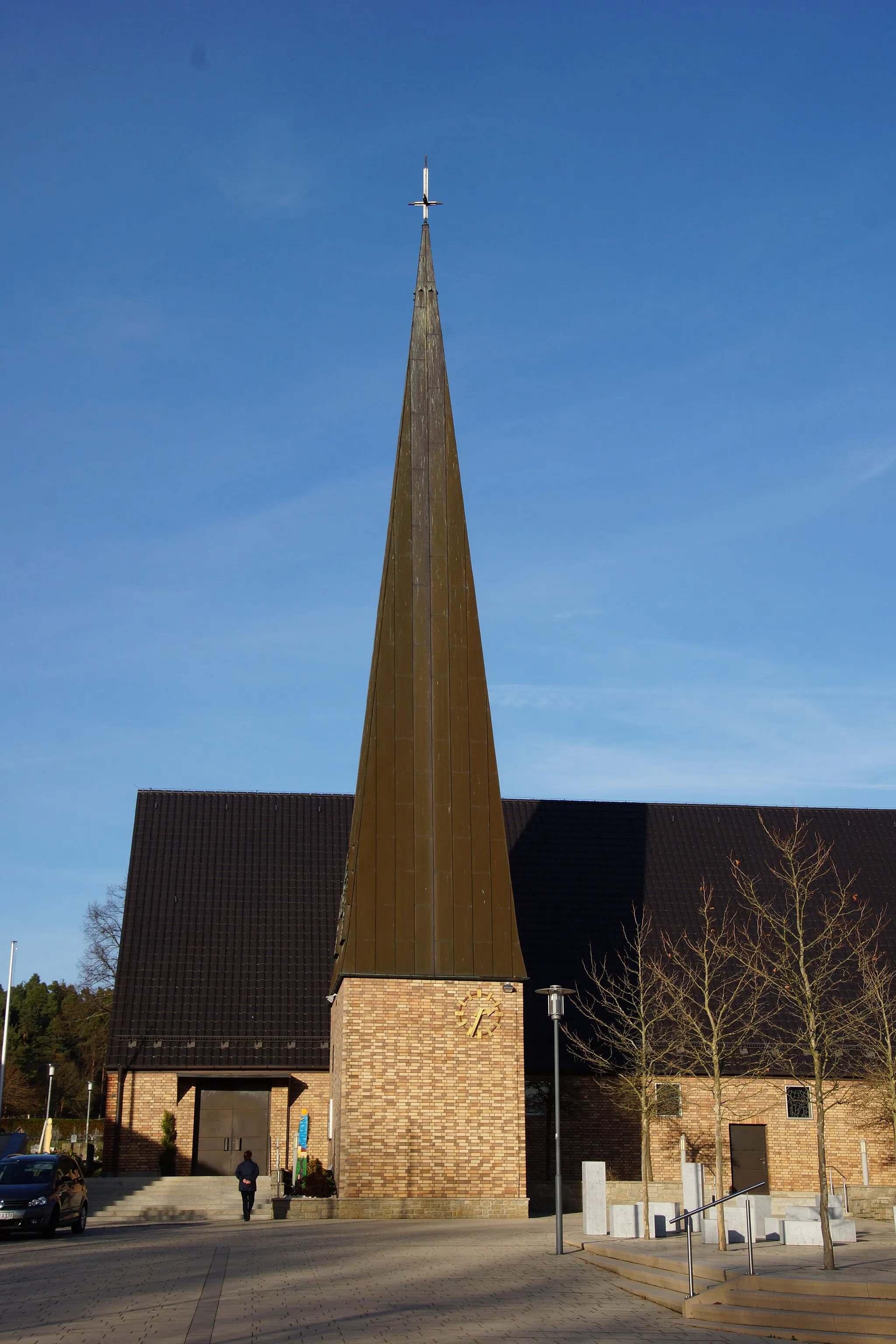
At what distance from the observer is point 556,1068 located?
1934 cm

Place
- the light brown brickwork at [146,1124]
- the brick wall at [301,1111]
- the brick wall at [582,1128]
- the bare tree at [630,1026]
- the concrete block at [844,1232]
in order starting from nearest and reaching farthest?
1. the concrete block at [844,1232]
2. the bare tree at [630,1026]
3. the brick wall at [582,1128]
4. the light brown brickwork at [146,1124]
5. the brick wall at [301,1111]

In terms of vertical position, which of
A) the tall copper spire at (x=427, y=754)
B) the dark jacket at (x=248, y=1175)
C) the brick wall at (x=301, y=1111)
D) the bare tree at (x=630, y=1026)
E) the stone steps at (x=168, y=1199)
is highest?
the tall copper spire at (x=427, y=754)

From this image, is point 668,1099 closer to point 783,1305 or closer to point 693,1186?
point 693,1186

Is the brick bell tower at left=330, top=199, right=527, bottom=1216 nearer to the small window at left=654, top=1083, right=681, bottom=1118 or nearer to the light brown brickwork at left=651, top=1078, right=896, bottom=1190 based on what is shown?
the small window at left=654, top=1083, right=681, bottom=1118

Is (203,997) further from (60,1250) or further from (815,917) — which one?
(815,917)

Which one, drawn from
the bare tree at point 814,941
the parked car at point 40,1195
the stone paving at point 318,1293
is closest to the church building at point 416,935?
the bare tree at point 814,941

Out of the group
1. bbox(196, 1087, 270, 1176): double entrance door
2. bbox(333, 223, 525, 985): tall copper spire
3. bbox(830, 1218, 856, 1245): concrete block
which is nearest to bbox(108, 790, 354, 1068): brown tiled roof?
bbox(196, 1087, 270, 1176): double entrance door

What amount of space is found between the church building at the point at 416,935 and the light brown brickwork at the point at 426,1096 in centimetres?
4

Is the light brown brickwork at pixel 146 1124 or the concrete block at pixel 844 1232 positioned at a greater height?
the light brown brickwork at pixel 146 1124

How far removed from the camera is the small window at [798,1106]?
3038cm

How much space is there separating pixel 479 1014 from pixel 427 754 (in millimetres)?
5045

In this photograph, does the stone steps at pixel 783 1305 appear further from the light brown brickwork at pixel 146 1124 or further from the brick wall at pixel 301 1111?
the light brown brickwork at pixel 146 1124

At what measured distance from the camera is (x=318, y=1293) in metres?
13.6

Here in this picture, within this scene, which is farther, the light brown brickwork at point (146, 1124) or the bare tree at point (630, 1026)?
the light brown brickwork at point (146, 1124)
